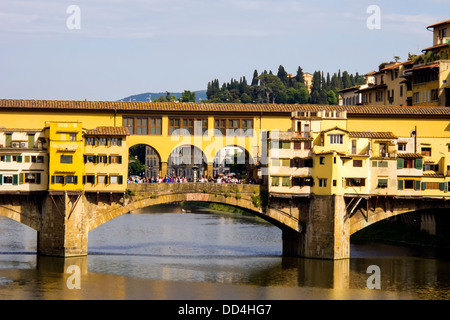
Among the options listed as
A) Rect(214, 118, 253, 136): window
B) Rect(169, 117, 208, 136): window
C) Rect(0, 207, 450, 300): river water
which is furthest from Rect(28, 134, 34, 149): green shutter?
Rect(214, 118, 253, 136): window

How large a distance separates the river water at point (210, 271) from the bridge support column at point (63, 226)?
1.45 meters

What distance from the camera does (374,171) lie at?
78.0 meters

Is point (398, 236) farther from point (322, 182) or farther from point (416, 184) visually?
point (322, 182)

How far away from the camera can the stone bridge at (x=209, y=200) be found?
240 ft

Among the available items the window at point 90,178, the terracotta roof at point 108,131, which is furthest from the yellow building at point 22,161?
the terracotta roof at point 108,131

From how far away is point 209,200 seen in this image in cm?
7638

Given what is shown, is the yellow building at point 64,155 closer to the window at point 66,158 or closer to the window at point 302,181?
the window at point 66,158

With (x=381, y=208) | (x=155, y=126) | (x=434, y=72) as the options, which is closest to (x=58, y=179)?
(x=155, y=126)

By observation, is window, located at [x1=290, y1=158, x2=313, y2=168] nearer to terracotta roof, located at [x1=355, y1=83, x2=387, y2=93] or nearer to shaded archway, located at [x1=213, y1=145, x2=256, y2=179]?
terracotta roof, located at [x1=355, y1=83, x2=387, y2=93]

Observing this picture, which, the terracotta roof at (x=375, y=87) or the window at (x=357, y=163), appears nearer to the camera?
the window at (x=357, y=163)

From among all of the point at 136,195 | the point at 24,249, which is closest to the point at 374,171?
the point at 136,195

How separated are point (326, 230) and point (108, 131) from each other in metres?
19.0

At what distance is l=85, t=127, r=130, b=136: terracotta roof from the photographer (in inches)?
2933
